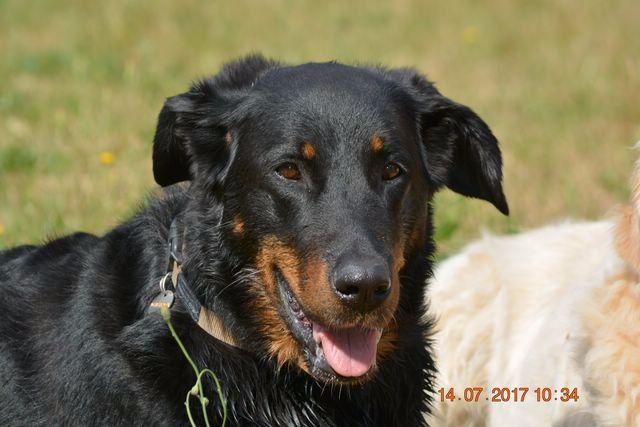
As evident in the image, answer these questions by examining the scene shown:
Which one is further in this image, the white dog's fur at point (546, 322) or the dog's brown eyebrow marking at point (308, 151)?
the white dog's fur at point (546, 322)

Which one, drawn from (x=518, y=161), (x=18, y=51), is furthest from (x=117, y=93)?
(x=518, y=161)

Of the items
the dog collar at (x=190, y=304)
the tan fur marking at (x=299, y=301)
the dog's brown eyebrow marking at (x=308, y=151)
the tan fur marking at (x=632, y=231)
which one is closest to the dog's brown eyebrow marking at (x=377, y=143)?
the dog's brown eyebrow marking at (x=308, y=151)

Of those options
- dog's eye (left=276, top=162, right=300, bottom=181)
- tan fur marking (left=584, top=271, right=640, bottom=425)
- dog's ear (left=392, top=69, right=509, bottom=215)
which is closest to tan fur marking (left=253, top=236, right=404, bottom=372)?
dog's eye (left=276, top=162, right=300, bottom=181)

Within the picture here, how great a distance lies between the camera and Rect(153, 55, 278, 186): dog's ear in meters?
3.76

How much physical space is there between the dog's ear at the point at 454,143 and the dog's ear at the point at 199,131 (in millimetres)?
676

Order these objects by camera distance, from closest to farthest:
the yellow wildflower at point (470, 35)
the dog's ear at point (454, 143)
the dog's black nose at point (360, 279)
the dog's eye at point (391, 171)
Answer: the dog's black nose at point (360, 279) → the dog's eye at point (391, 171) → the dog's ear at point (454, 143) → the yellow wildflower at point (470, 35)

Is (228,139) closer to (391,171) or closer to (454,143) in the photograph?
(391,171)

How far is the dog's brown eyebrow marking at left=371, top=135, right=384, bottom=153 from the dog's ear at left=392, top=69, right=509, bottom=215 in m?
0.43

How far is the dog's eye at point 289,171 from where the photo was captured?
11.6ft

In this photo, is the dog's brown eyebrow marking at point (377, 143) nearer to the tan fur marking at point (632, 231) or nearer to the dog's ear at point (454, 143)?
the dog's ear at point (454, 143)

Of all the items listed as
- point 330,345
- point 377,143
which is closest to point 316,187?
point 377,143

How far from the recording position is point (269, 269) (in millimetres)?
3547

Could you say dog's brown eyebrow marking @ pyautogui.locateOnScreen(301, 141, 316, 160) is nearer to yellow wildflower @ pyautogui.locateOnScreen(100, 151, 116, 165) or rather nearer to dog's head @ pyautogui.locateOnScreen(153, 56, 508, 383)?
dog's head @ pyautogui.locateOnScreen(153, 56, 508, 383)

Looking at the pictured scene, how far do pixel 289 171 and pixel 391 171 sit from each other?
365mm
